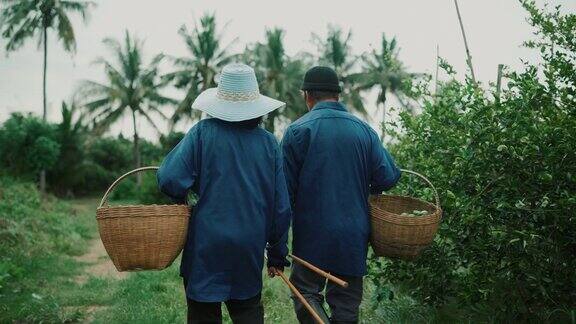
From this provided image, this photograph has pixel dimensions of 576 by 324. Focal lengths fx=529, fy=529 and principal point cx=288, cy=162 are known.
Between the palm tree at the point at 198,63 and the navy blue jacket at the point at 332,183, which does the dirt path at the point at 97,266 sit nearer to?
the navy blue jacket at the point at 332,183

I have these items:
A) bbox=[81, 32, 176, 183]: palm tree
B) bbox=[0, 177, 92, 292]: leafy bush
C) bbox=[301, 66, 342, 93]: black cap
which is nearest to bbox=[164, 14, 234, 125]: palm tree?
bbox=[81, 32, 176, 183]: palm tree

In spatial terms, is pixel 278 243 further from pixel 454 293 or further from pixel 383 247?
pixel 454 293

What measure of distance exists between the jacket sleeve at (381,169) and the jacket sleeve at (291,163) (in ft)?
1.67

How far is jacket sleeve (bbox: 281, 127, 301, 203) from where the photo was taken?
3.47 meters

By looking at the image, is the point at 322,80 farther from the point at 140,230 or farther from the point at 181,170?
the point at 140,230

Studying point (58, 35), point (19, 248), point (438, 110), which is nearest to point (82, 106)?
point (58, 35)

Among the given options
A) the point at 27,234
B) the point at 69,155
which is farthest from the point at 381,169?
the point at 69,155

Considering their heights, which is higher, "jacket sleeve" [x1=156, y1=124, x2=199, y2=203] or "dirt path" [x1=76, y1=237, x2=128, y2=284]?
"jacket sleeve" [x1=156, y1=124, x2=199, y2=203]

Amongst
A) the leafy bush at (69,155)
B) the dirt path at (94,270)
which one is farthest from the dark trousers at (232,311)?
the leafy bush at (69,155)

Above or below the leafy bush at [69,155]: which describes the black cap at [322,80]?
above

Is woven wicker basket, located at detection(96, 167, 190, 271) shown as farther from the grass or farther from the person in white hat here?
the grass

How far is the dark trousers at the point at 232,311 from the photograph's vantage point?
9.40 feet

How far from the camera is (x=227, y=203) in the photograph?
2.80 meters

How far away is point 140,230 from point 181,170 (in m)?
0.37
